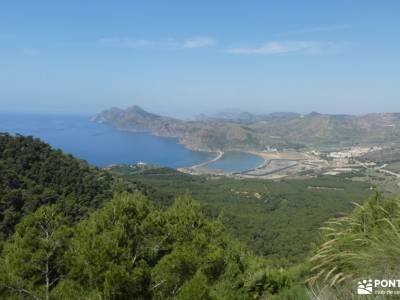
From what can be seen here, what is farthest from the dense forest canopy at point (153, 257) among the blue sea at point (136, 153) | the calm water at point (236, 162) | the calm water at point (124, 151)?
the calm water at point (236, 162)

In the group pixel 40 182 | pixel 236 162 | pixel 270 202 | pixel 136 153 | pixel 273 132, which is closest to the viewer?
pixel 40 182

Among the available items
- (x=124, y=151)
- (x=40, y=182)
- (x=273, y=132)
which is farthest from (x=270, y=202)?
(x=273, y=132)

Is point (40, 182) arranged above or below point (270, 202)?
above

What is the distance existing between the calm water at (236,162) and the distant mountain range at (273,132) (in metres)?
10.1

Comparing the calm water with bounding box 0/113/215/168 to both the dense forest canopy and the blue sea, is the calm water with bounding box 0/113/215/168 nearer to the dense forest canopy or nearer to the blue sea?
the blue sea

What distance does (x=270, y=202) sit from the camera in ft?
157

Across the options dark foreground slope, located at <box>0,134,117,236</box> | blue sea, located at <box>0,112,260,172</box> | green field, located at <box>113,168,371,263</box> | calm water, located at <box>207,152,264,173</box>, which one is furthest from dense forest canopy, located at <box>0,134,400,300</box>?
calm water, located at <box>207,152,264,173</box>

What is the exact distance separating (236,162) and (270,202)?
52970 millimetres

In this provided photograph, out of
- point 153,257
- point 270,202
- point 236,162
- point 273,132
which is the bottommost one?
point 236,162

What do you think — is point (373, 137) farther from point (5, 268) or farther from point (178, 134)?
point (5, 268)

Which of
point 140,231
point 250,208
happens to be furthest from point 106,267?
point 250,208

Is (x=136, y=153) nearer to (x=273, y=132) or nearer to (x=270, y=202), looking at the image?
(x=270, y=202)

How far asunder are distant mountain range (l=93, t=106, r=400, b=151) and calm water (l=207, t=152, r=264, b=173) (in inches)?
397

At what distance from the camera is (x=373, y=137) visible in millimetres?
152000
